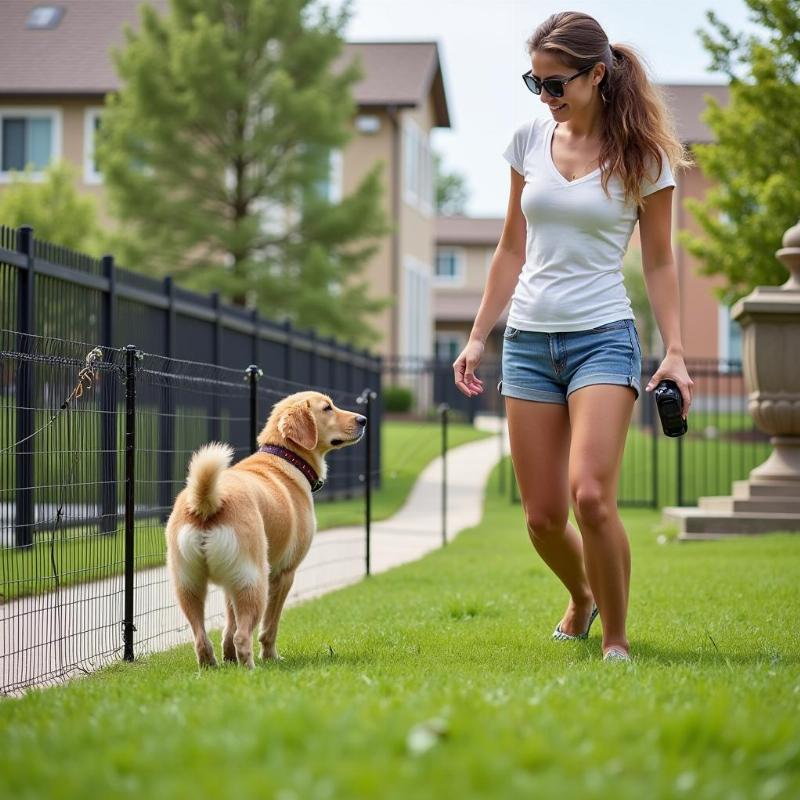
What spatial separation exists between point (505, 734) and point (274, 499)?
2.83m

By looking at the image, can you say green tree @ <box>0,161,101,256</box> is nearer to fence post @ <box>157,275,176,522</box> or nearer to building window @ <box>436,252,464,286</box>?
fence post @ <box>157,275,176,522</box>

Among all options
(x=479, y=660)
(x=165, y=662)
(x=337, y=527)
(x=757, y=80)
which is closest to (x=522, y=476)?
(x=479, y=660)

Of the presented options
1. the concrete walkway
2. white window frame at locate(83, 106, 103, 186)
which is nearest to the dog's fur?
the concrete walkway

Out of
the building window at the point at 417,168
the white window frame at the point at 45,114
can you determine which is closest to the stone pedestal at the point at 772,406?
the building window at the point at 417,168

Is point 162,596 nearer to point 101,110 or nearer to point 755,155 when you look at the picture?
point 755,155

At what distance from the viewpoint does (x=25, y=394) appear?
367 inches

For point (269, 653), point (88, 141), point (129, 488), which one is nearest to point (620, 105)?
point (129, 488)

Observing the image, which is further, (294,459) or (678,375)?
(294,459)

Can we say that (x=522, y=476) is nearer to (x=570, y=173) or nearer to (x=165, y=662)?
(x=570, y=173)

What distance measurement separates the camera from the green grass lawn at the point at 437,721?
2795mm

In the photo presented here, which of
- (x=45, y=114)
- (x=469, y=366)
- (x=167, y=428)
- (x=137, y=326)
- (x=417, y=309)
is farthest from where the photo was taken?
(x=417, y=309)

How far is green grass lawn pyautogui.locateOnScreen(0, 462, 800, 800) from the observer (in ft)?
9.17

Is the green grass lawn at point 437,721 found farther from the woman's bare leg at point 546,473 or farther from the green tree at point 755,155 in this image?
the green tree at point 755,155

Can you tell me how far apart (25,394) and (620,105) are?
18.1ft
